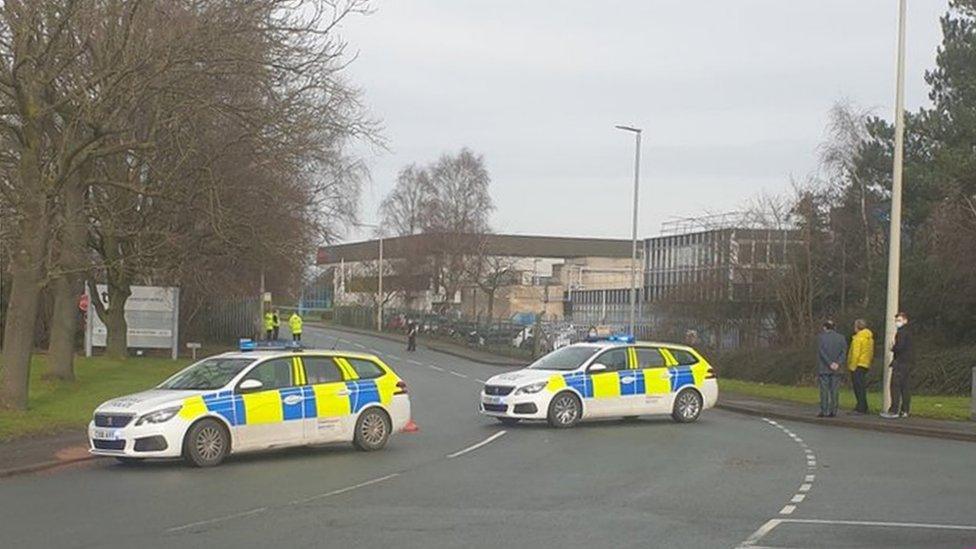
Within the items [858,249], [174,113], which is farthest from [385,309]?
[174,113]

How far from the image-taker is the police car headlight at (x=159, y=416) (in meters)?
14.4

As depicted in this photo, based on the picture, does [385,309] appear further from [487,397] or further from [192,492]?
[192,492]

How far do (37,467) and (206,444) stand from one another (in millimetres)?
2000

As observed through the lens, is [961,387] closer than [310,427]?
No

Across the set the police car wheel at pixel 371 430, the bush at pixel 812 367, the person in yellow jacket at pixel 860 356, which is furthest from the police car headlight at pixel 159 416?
the bush at pixel 812 367

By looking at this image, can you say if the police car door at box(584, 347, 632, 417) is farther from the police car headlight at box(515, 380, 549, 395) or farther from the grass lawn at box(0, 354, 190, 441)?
the grass lawn at box(0, 354, 190, 441)

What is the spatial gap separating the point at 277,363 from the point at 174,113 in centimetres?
721

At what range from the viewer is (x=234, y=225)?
90.0 feet

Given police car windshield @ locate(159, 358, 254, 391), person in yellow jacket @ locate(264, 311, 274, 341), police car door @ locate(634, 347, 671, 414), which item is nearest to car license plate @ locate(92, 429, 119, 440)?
police car windshield @ locate(159, 358, 254, 391)

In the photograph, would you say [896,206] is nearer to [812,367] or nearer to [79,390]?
[812,367]

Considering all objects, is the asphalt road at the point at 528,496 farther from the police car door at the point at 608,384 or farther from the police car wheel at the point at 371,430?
the police car door at the point at 608,384

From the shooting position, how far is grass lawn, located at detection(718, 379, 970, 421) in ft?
77.1

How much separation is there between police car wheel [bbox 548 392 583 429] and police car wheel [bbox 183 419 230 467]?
6.94 metres

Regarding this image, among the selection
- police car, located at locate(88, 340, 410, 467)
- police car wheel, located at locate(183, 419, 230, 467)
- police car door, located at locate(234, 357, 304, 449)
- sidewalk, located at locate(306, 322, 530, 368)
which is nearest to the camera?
police car, located at locate(88, 340, 410, 467)
